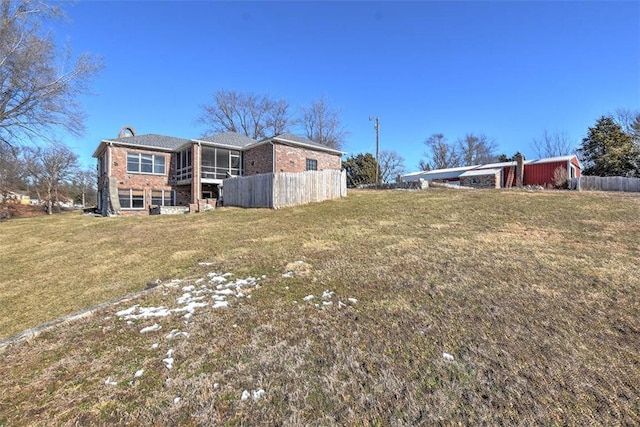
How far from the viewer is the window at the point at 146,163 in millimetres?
20719

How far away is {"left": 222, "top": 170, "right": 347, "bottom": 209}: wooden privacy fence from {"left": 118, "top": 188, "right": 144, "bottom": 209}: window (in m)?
9.37

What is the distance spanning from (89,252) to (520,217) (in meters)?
13.2

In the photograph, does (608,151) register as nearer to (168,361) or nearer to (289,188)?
(289,188)

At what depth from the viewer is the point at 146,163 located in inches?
841

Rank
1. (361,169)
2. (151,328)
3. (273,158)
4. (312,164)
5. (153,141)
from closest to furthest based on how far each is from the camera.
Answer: (151,328) < (273,158) < (312,164) < (153,141) < (361,169)

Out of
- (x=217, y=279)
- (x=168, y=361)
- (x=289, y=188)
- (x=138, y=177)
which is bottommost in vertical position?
(x=168, y=361)

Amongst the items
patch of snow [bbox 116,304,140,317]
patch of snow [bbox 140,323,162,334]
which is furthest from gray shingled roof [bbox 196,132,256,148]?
patch of snow [bbox 140,323,162,334]

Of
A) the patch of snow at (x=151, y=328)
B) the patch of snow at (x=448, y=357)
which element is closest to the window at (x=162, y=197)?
the patch of snow at (x=151, y=328)

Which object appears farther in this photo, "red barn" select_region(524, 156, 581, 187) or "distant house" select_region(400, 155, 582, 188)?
"distant house" select_region(400, 155, 582, 188)

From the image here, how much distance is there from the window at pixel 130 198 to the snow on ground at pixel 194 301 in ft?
61.3

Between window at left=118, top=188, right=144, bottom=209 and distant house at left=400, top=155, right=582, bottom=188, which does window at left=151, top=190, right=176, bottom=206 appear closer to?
window at left=118, top=188, right=144, bottom=209

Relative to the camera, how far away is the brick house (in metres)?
19.7

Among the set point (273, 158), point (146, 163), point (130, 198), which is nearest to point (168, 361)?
point (273, 158)

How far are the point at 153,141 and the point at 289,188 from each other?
45.9ft
